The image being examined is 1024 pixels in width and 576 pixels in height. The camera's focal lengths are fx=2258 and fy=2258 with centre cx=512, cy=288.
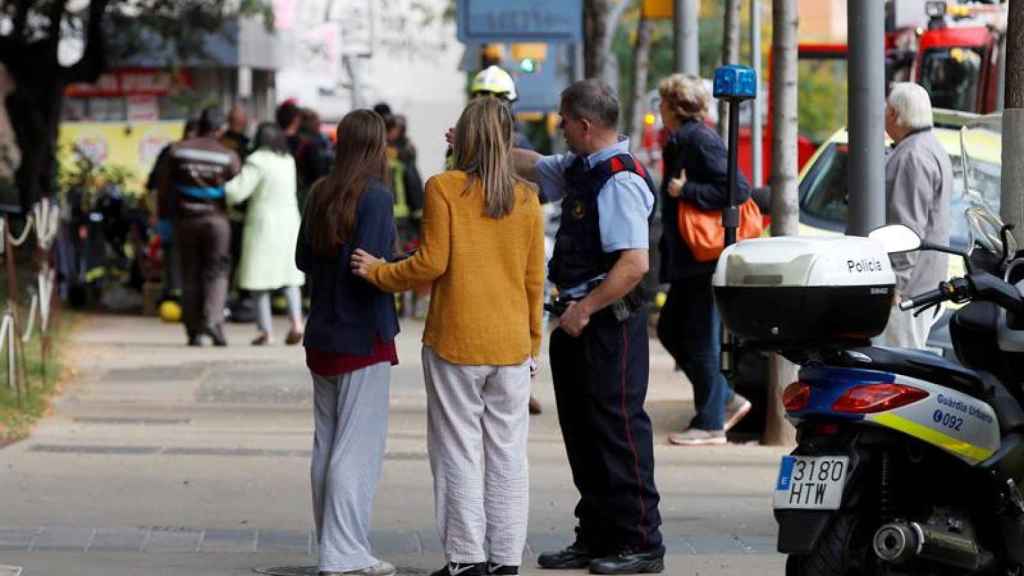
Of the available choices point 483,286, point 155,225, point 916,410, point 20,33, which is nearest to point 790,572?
point 916,410

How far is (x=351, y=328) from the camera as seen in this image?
7.73m

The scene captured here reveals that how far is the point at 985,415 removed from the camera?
6414 millimetres

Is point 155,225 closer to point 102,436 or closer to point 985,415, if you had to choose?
point 102,436

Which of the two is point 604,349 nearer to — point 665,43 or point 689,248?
point 689,248

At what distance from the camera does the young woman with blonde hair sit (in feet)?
24.7

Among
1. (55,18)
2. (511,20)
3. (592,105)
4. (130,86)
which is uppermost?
(55,18)

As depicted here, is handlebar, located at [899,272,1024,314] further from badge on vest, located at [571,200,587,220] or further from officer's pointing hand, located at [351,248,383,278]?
officer's pointing hand, located at [351,248,383,278]

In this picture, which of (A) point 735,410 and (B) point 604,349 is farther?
(A) point 735,410

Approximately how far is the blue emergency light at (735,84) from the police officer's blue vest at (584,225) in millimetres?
2402

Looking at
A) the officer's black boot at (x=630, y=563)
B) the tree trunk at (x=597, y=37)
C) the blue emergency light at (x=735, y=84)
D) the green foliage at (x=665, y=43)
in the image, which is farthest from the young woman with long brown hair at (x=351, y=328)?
the green foliage at (x=665, y=43)

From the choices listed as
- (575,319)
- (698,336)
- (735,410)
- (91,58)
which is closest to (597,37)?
(91,58)

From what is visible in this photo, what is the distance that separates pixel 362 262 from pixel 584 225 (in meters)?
0.86

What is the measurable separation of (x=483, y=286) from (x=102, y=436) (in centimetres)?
489

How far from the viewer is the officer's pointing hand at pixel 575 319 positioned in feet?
25.8
